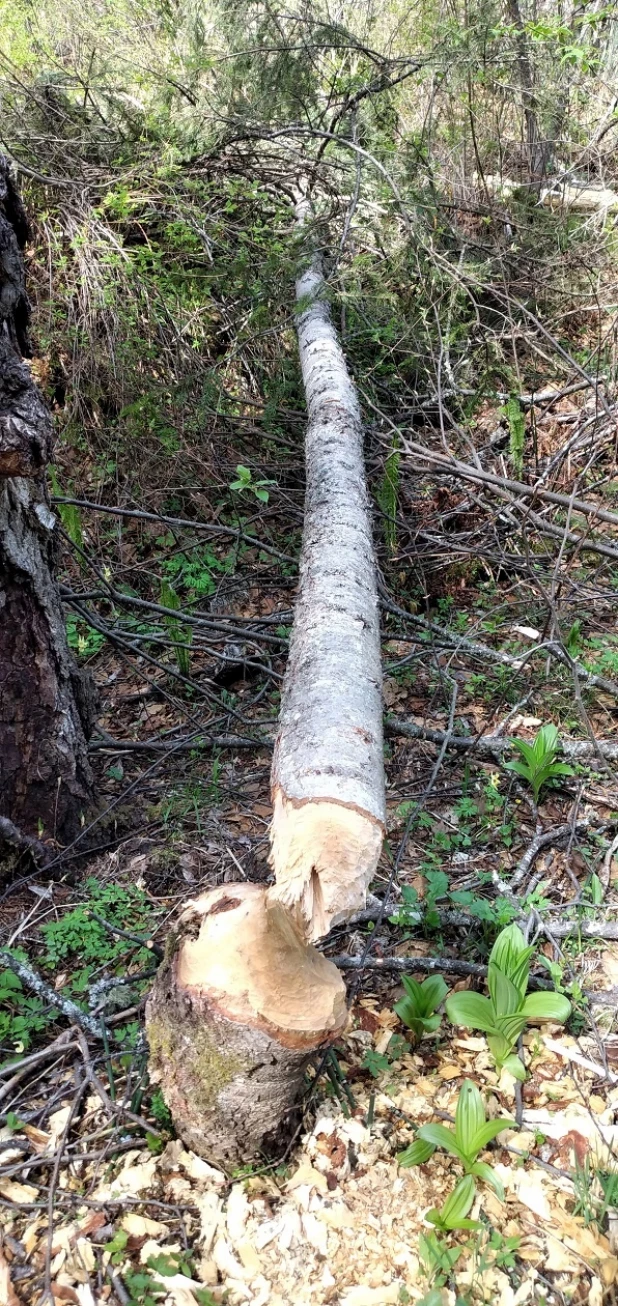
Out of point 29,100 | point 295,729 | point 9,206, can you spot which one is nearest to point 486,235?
point 29,100

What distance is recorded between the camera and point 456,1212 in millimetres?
1438

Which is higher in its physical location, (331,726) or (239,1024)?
(331,726)

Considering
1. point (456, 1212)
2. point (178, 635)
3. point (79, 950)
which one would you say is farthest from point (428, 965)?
point (178, 635)

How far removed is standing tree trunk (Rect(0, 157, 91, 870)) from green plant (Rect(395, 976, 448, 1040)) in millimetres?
1213

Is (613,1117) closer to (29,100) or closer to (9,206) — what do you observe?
(9,206)

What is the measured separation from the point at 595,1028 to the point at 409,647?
2.12 m

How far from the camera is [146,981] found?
6.50 ft

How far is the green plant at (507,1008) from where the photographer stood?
5.70 ft

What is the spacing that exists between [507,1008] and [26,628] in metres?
1.64

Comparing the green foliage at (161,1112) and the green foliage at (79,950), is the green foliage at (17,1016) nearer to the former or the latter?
the green foliage at (79,950)

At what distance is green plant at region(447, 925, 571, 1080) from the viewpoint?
174cm

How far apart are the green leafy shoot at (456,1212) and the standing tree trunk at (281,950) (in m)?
0.35

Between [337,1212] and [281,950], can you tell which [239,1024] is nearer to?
[281,950]

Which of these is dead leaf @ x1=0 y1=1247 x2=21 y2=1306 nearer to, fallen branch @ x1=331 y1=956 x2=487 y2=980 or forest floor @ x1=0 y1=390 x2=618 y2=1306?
forest floor @ x1=0 y1=390 x2=618 y2=1306
